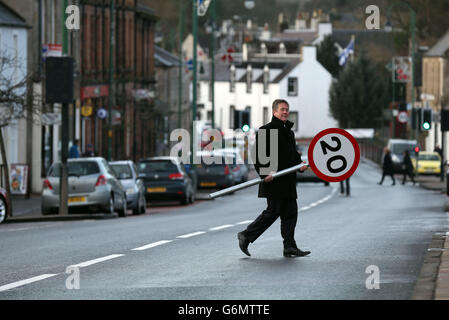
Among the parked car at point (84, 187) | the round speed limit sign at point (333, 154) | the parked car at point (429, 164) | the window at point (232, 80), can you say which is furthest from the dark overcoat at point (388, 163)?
the window at point (232, 80)

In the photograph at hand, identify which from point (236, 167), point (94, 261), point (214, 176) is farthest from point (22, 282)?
point (236, 167)

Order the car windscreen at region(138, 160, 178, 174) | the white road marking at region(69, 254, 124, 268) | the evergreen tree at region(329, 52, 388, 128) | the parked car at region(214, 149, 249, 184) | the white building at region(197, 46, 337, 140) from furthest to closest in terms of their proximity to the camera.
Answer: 1. the evergreen tree at region(329, 52, 388, 128)
2. the white building at region(197, 46, 337, 140)
3. the parked car at region(214, 149, 249, 184)
4. the car windscreen at region(138, 160, 178, 174)
5. the white road marking at region(69, 254, 124, 268)

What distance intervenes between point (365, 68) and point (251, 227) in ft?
346

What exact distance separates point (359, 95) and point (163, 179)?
79.5 meters

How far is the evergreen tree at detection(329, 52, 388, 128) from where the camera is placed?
390ft

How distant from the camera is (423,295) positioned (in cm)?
1076

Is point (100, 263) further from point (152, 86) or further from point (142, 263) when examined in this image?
point (152, 86)

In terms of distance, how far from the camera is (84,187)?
103ft

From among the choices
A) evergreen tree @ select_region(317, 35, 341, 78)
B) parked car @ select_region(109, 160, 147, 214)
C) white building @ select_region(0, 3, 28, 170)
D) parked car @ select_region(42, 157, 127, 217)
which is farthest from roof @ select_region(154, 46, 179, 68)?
parked car @ select_region(42, 157, 127, 217)

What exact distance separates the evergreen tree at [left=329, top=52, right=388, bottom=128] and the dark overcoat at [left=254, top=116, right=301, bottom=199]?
103976mm

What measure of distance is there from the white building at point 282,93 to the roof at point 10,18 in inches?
2392

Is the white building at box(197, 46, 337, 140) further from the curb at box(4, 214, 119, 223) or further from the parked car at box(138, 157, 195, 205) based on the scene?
the curb at box(4, 214, 119, 223)
